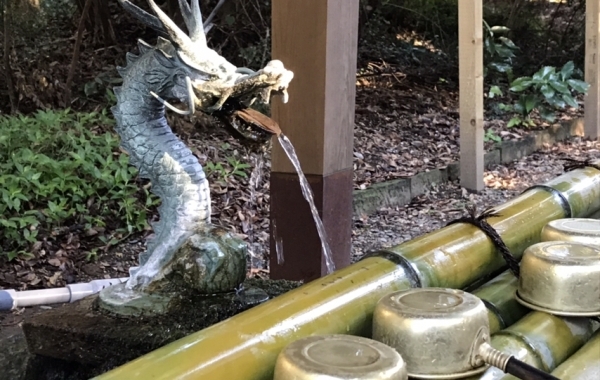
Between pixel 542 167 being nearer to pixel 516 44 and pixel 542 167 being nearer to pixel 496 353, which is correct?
pixel 516 44

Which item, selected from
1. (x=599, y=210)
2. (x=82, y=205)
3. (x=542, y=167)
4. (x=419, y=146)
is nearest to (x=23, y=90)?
(x=82, y=205)

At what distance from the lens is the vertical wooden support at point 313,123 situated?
2459mm

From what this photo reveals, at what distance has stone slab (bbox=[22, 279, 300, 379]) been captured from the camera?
63.1 inches

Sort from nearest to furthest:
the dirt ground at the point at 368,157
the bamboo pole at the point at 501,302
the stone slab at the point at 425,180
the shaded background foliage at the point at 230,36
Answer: the bamboo pole at the point at 501,302 < the dirt ground at the point at 368,157 < the stone slab at the point at 425,180 < the shaded background foliage at the point at 230,36

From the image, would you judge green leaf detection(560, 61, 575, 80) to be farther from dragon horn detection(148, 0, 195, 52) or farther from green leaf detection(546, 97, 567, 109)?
dragon horn detection(148, 0, 195, 52)

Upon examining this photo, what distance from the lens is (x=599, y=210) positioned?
2441mm

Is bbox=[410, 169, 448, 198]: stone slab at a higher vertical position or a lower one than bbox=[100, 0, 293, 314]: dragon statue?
lower

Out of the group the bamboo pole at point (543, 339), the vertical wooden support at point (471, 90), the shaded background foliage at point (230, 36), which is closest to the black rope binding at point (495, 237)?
the bamboo pole at point (543, 339)

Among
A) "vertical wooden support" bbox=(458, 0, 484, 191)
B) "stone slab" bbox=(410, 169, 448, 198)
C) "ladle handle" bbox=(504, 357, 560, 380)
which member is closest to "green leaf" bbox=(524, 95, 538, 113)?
"stone slab" bbox=(410, 169, 448, 198)

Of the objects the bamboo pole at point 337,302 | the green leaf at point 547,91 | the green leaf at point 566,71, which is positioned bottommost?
the bamboo pole at point 337,302

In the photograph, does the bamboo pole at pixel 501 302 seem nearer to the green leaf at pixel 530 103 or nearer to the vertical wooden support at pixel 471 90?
the vertical wooden support at pixel 471 90

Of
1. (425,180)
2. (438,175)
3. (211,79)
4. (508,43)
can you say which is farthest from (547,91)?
(211,79)

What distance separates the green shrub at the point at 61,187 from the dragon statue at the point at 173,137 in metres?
2.32

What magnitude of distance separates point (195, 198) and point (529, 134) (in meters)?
5.86
